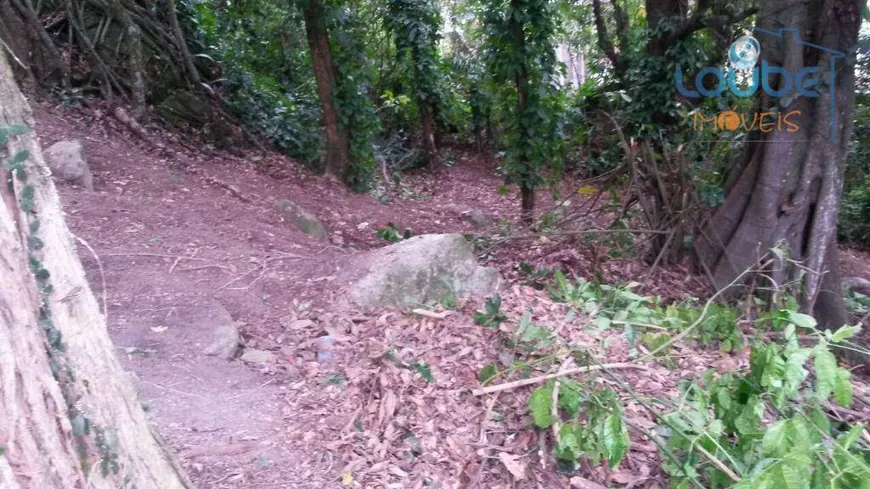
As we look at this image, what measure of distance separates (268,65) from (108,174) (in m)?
6.01

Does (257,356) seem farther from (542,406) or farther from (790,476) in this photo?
(790,476)

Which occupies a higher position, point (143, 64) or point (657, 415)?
point (143, 64)

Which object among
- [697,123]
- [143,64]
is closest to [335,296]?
[697,123]

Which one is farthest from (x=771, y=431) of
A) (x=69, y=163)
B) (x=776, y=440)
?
(x=69, y=163)

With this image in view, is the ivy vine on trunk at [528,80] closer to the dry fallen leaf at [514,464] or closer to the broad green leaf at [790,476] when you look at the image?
the dry fallen leaf at [514,464]

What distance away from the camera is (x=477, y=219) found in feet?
34.3

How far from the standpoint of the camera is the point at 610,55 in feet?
41.6

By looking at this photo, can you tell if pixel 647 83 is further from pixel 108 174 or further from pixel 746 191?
pixel 108 174

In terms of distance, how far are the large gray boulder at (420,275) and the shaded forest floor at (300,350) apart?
143 mm

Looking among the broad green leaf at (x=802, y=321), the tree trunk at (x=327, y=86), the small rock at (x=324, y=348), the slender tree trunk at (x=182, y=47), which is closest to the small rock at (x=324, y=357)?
the small rock at (x=324, y=348)

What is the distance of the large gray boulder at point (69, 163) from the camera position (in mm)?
6223

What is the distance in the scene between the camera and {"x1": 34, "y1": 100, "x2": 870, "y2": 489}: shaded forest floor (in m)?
3.42

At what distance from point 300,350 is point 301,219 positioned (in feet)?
9.89

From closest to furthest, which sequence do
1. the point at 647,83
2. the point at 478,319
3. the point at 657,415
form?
the point at 657,415, the point at 478,319, the point at 647,83
